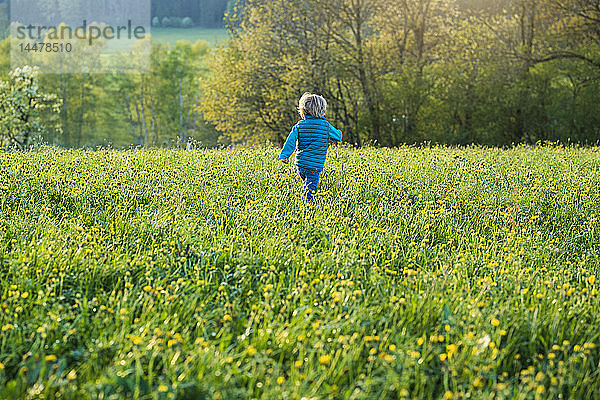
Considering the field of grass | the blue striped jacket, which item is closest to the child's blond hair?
the blue striped jacket

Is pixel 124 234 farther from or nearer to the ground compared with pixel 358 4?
nearer to the ground

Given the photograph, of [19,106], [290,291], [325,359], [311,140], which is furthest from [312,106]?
[19,106]

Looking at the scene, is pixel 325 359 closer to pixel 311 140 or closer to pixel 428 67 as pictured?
pixel 311 140

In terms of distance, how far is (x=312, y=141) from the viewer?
774 cm

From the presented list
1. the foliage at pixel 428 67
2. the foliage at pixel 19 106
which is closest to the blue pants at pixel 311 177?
the foliage at pixel 428 67

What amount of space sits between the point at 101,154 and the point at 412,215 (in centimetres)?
685

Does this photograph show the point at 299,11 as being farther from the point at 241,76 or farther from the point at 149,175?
the point at 149,175

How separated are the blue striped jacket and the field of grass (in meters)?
0.43

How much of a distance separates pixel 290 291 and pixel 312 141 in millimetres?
3741

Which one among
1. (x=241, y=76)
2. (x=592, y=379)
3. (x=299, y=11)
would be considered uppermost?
(x=299, y=11)

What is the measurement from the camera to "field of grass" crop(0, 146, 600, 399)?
3213 millimetres

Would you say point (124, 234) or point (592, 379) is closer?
point (592, 379)

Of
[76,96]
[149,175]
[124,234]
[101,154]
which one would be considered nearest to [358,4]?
[101,154]

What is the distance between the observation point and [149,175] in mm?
8211
